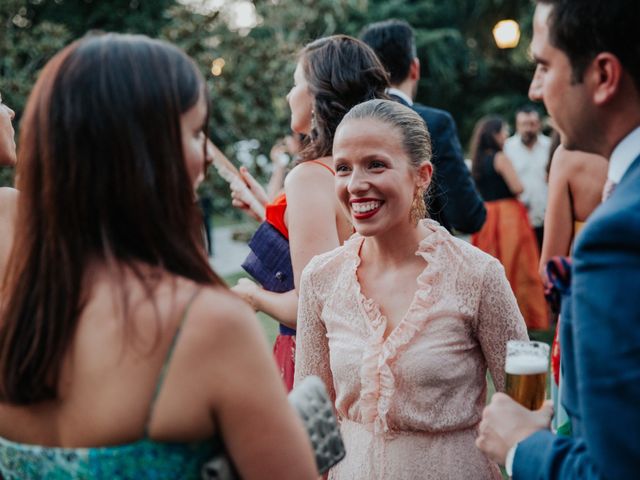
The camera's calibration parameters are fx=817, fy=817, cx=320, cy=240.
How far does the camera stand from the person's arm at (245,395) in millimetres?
1468

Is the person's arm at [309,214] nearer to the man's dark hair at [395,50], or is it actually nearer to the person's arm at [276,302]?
the person's arm at [276,302]

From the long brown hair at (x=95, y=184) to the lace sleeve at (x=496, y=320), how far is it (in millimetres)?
1116

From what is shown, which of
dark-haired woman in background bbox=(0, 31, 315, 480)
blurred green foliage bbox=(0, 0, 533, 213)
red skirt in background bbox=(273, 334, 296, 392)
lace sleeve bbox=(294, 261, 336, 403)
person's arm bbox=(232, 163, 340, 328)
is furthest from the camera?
blurred green foliage bbox=(0, 0, 533, 213)

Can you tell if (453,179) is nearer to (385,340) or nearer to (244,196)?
(244,196)

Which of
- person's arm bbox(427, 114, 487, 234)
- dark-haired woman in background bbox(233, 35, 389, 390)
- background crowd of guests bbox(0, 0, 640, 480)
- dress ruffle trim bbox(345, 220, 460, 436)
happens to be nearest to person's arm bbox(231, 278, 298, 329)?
dark-haired woman in background bbox(233, 35, 389, 390)

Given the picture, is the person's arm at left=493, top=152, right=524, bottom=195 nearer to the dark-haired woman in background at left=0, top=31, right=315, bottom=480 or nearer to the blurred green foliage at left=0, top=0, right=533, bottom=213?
the blurred green foliage at left=0, top=0, right=533, bottom=213

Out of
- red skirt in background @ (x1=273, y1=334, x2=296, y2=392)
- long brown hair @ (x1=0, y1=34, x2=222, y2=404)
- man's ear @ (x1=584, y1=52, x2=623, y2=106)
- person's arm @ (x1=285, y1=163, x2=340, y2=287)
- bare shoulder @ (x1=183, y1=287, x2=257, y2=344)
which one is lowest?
red skirt in background @ (x1=273, y1=334, x2=296, y2=392)

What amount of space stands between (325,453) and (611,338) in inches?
25.6

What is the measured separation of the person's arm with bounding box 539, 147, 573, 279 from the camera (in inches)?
160

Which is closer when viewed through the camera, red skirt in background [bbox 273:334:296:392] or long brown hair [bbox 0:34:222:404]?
long brown hair [bbox 0:34:222:404]

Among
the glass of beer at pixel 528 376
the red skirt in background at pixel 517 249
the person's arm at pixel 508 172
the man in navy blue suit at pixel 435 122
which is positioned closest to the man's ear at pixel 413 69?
the man in navy blue suit at pixel 435 122

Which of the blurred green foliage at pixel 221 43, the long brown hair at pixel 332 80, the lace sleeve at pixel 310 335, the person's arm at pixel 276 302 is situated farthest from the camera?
the blurred green foliage at pixel 221 43

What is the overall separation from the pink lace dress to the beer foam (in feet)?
1.98

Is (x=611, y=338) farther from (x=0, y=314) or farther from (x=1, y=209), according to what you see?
(x=1, y=209)
